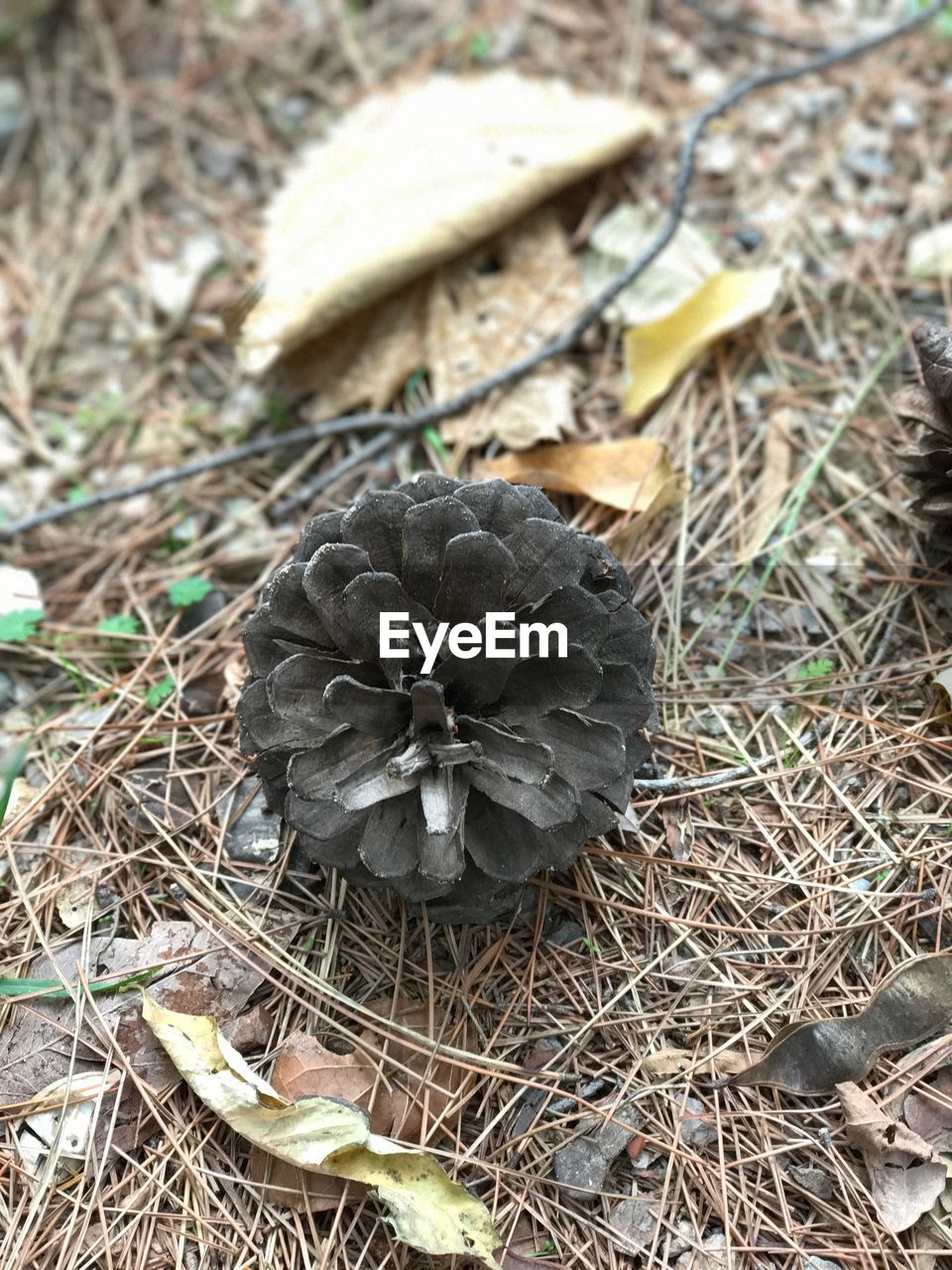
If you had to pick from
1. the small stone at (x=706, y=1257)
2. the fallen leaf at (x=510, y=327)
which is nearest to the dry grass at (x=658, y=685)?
the small stone at (x=706, y=1257)

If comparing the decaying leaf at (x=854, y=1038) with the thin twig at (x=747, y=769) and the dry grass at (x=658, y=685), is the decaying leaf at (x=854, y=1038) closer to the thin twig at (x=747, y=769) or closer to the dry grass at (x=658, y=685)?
the dry grass at (x=658, y=685)

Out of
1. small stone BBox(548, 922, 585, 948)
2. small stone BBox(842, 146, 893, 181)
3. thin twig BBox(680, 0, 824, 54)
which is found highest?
thin twig BBox(680, 0, 824, 54)

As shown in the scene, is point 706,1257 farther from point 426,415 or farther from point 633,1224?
point 426,415

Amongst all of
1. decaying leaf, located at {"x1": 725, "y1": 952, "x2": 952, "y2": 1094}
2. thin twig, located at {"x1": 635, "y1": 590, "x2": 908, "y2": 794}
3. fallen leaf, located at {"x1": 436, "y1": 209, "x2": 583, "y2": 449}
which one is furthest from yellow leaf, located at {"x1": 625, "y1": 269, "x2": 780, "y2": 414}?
decaying leaf, located at {"x1": 725, "y1": 952, "x2": 952, "y2": 1094}

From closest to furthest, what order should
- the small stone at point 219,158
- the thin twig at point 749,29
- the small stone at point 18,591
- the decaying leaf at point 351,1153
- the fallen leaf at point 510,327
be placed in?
the decaying leaf at point 351,1153 → the small stone at point 18,591 → the fallen leaf at point 510,327 → the thin twig at point 749,29 → the small stone at point 219,158

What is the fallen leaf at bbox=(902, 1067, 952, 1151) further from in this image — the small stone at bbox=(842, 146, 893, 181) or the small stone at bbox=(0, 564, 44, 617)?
A: the small stone at bbox=(842, 146, 893, 181)

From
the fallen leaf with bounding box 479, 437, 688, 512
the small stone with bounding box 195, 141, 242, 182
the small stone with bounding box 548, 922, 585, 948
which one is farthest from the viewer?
the small stone with bounding box 195, 141, 242, 182

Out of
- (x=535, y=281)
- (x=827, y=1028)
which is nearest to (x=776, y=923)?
(x=827, y=1028)
